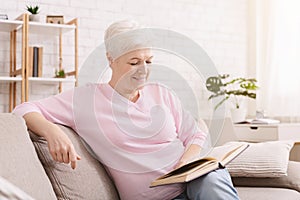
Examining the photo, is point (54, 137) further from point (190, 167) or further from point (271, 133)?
point (271, 133)

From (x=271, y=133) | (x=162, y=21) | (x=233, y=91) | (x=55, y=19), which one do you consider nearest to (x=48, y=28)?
(x=55, y=19)

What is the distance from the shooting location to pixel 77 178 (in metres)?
1.78

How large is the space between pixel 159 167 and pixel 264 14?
2735mm

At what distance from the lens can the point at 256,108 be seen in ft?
13.9

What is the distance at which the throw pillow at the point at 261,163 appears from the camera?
2135 mm

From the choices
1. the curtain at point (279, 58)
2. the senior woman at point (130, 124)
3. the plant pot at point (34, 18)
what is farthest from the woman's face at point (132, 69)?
the curtain at point (279, 58)

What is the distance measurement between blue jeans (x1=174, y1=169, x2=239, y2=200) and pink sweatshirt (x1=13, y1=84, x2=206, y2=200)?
0.27ft

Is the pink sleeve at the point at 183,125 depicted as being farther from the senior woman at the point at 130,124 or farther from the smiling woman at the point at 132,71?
the smiling woman at the point at 132,71

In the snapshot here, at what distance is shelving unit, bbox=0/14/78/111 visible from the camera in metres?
3.18

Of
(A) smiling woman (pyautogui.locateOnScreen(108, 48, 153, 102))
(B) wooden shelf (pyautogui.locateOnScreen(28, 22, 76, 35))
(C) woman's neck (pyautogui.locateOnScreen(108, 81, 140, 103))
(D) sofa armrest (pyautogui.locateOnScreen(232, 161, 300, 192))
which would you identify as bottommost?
(D) sofa armrest (pyautogui.locateOnScreen(232, 161, 300, 192))

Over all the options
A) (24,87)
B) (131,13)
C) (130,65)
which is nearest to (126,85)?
(130,65)

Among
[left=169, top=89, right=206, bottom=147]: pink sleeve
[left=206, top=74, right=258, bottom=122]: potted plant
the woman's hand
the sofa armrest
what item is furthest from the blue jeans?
[left=206, top=74, right=258, bottom=122]: potted plant

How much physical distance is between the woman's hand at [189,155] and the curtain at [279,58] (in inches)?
84.2

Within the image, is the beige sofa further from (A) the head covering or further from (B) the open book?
(A) the head covering
